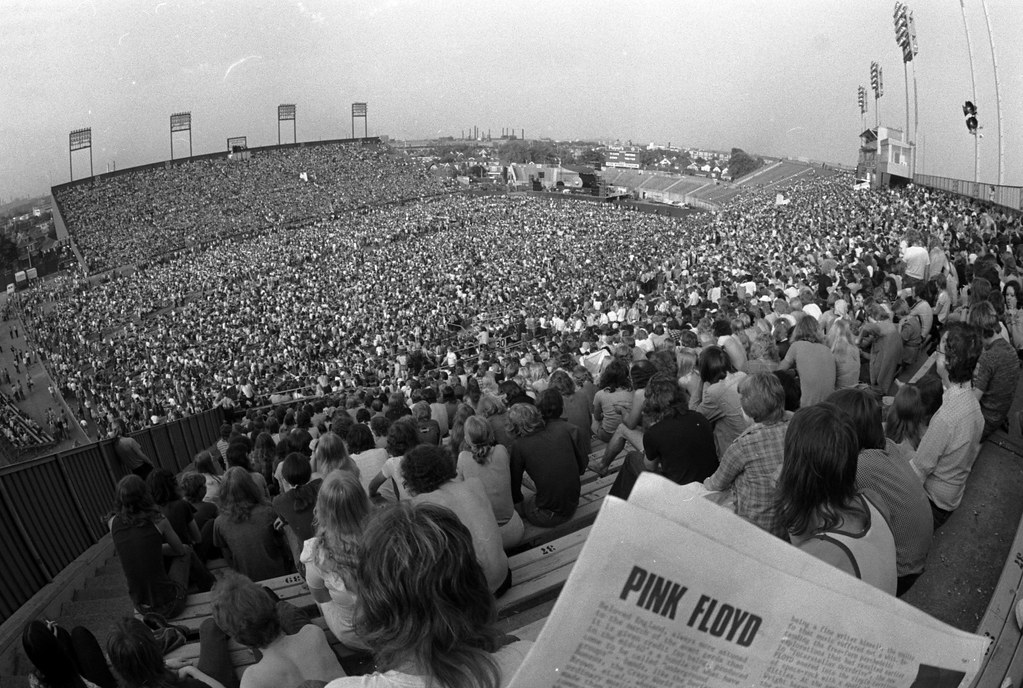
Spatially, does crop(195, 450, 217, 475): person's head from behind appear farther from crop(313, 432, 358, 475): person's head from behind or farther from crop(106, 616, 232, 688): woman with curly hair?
crop(106, 616, 232, 688): woman with curly hair

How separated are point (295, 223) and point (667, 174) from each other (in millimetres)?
59418

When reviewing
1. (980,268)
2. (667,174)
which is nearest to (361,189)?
(667,174)

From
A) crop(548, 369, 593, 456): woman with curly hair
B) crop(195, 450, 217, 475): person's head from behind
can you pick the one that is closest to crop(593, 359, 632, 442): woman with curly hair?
crop(548, 369, 593, 456): woman with curly hair

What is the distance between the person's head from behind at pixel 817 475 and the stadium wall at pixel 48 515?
4732mm

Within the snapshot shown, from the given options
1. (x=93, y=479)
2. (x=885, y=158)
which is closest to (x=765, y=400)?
(x=93, y=479)

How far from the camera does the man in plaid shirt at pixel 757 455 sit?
2980mm

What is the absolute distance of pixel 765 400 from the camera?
10.7 ft

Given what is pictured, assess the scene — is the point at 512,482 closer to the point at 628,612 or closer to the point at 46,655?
the point at 46,655

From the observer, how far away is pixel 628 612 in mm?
926

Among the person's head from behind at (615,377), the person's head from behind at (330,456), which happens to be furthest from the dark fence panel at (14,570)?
the person's head from behind at (615,377)

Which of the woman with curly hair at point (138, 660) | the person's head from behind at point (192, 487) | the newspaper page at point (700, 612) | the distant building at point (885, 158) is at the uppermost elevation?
the distant building at point (885, 158)

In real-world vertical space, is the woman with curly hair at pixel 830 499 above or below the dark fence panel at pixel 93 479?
above

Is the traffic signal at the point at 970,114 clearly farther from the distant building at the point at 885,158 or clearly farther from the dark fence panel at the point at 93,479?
the dark fence panel at the point at 93,479

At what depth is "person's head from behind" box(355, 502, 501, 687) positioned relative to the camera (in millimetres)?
1438
